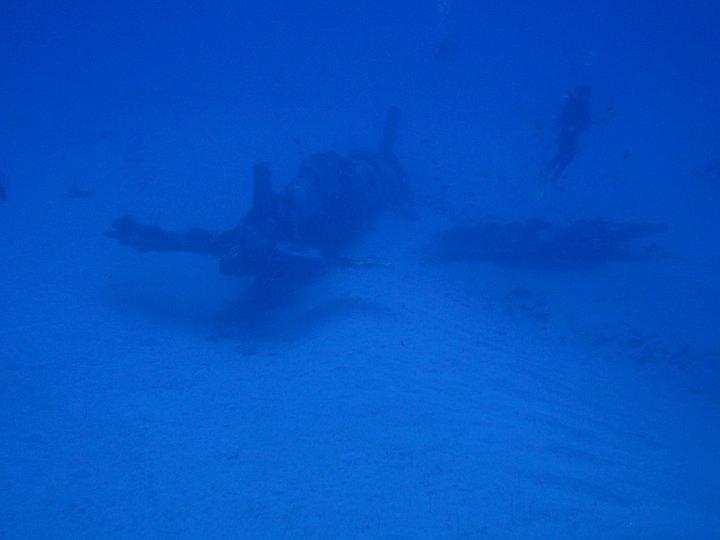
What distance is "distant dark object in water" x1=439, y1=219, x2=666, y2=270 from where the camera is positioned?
12.2 m

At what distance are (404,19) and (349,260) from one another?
2885 inches

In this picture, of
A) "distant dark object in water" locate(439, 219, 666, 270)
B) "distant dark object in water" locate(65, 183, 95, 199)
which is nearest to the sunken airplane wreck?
"distant dark object in water" locate(439, 219, 666, 270)

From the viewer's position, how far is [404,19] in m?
71.2

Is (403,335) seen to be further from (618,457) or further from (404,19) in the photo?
(404,19)

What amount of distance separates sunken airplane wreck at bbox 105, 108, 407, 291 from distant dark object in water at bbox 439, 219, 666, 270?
3.26m

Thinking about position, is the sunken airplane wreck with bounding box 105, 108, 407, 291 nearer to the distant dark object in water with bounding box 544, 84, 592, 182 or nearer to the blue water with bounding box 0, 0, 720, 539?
the blue water with bounding box 0, 0, 720, 539

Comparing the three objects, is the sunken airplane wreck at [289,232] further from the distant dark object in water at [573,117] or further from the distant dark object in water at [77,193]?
the distant dark object in water at [77,193]

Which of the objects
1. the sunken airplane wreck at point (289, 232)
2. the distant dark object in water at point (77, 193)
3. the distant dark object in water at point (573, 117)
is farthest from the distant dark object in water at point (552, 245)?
the distant dark object in water at point (77, 193)

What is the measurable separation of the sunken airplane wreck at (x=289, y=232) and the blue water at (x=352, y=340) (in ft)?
0.22

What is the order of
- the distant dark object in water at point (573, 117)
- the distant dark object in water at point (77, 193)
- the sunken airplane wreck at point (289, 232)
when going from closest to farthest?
the sunken airplane wreck at point (289, 232), the distant dark object in water at point (573, 117), the distant dark object in water at point (77, 193)

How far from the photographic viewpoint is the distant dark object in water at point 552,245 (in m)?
12.2

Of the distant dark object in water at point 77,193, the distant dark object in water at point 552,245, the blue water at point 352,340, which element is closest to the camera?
the blue water at point 352,340

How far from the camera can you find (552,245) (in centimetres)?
1216

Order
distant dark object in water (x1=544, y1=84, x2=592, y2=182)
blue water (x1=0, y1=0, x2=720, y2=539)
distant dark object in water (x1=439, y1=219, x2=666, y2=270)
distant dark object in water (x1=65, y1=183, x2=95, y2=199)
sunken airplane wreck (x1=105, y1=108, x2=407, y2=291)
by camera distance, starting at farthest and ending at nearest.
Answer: distant dark object in water (x1=65, y1=183, x2=95, y2=199) < distant dark object in water (x1=439, y1=219, x2=666, y2=270) < distant dark object in water (x1=544, y1=84, x2=592, y2=182) < sunken airplane wreck (x1=105, y1=108, x2=407, y2=291) < blue water (x1=0, y1=0, x2=720, y2=539)
